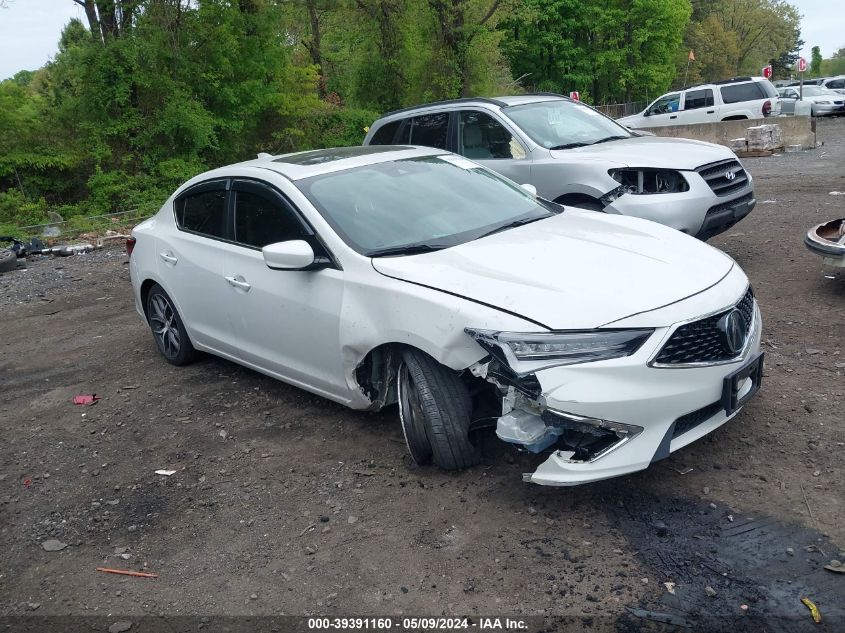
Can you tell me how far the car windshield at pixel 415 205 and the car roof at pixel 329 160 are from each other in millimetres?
79

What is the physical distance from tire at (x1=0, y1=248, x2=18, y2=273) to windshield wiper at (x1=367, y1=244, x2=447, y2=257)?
1027 cm

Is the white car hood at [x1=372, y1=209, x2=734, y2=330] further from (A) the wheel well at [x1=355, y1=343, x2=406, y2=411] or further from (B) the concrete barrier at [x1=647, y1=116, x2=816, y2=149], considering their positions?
(B) the concrete barrier at [x1=647, y1=116, x2=816, y2=149]

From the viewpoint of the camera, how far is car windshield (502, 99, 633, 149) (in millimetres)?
→ 8328

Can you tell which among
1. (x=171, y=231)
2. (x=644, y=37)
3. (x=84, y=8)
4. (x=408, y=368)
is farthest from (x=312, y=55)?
(x=408, y=368)

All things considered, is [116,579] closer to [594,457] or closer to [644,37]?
[594,457]

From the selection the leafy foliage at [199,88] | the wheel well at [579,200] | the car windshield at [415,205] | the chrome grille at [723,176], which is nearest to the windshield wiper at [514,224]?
the car windshield at [415,205]

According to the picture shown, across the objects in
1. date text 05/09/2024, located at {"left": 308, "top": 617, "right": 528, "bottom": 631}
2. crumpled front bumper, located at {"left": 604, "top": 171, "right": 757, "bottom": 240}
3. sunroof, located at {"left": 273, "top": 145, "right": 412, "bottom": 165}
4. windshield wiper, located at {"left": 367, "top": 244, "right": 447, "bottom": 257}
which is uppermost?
sunroof, located at {"left": 273, "top": 145, "right": 412, "bottom": 165}

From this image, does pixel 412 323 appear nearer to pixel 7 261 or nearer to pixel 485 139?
pixel 485 139

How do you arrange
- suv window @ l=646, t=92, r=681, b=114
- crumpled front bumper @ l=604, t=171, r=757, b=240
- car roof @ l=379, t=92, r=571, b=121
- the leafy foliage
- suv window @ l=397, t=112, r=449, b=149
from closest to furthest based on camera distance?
crumpled front bumper @ l=604, t=171, r=757, b=240 < car roof @ l=379, t=92, r=571, b=121 < suv window @ l=397, t=112, r=449, b=149 < the leafy foliage < suv window @ l=646, t=92, r=681, b=114

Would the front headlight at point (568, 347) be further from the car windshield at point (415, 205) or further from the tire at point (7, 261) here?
the tire at point (7, 261)

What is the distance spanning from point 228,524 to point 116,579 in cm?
60

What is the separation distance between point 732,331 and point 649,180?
384 cm

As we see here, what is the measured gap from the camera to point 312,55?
30.6 m

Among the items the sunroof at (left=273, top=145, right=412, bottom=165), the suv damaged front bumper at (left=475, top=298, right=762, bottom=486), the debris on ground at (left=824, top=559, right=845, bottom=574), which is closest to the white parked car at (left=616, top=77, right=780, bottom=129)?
the sunroof at (left=273, top=145, right=412, bottom=165)
